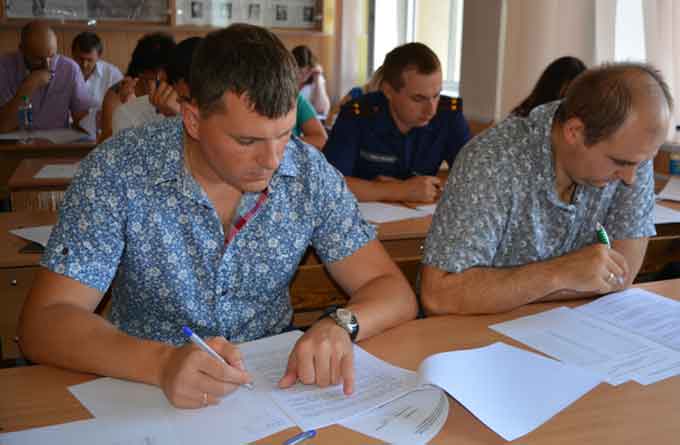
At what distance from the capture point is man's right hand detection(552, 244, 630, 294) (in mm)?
1599

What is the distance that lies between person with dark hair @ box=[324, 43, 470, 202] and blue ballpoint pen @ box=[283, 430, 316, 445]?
1.90 m

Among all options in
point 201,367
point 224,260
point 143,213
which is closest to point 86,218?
point 143,213

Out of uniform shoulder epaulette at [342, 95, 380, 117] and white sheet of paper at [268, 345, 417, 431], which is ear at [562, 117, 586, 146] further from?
uniform shoulder epaulette at [342, 95, 380, 117]

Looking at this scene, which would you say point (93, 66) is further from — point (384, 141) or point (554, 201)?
point (554, 201)

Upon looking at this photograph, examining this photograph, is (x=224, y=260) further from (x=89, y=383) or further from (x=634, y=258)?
(x=634, y=258)

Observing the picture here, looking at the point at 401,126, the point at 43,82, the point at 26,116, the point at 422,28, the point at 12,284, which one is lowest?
the point at 12,284

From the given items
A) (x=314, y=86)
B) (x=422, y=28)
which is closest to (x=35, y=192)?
(x=314, y=86)

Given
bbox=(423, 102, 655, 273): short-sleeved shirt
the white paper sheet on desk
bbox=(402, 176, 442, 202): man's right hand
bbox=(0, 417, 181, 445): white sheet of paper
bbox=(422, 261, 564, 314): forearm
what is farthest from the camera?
the white paper sheet on desk

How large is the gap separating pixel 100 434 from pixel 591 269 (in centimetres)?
110

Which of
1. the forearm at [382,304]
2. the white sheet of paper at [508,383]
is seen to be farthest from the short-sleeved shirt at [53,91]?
the white sheet of paper at [508,383]

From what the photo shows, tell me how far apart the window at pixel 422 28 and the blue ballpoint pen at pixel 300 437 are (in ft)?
16.3

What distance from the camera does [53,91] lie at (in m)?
4.81

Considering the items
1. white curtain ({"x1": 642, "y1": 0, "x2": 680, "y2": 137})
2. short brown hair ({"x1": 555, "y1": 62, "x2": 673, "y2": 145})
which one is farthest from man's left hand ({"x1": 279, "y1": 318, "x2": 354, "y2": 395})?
white curtain ({"x1": 642, "y1": 0, "x2": 680, "y2": 137})

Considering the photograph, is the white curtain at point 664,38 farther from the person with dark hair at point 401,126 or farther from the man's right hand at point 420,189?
the man's right hand at point 420,189
